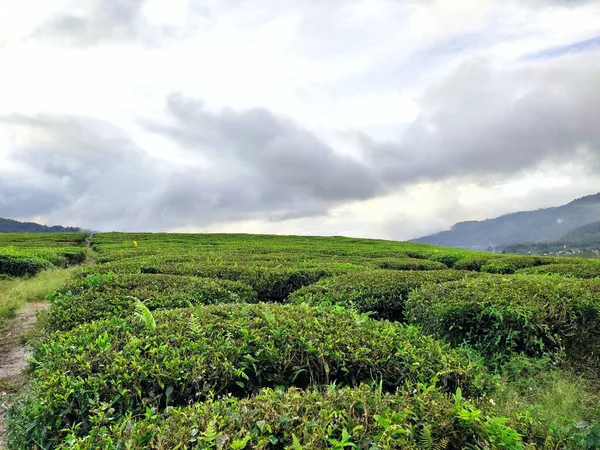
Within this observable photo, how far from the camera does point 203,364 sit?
11.4 feet

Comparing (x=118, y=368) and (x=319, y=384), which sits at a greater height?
(x=118, y=368)

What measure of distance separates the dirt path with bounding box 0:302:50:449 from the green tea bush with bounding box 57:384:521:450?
3.21 meters

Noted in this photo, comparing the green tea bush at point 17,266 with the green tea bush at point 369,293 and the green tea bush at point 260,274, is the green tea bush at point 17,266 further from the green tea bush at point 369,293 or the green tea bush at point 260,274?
the green tea bush at point 369,293

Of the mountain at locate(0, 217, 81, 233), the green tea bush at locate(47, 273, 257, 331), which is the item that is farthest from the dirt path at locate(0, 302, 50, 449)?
the mountain at locate(0, 217, 81, 233)

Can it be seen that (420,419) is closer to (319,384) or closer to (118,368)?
(319,384)

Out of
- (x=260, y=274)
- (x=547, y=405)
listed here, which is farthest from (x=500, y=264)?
(x=547, y=405)

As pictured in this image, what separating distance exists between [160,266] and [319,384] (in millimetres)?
8029

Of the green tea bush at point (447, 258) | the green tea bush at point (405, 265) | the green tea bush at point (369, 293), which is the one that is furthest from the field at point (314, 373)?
the green tea bush at point (447, 258)

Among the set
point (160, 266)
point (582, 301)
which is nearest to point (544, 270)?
point (582, 301)

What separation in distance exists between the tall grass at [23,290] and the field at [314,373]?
15.6 ft

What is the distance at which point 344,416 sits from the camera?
269 centimetres

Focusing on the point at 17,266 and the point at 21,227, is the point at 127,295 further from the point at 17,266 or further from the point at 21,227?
the point at 21,227

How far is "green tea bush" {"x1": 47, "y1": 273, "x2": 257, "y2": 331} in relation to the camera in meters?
5.67

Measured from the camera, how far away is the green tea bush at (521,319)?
5.72m
